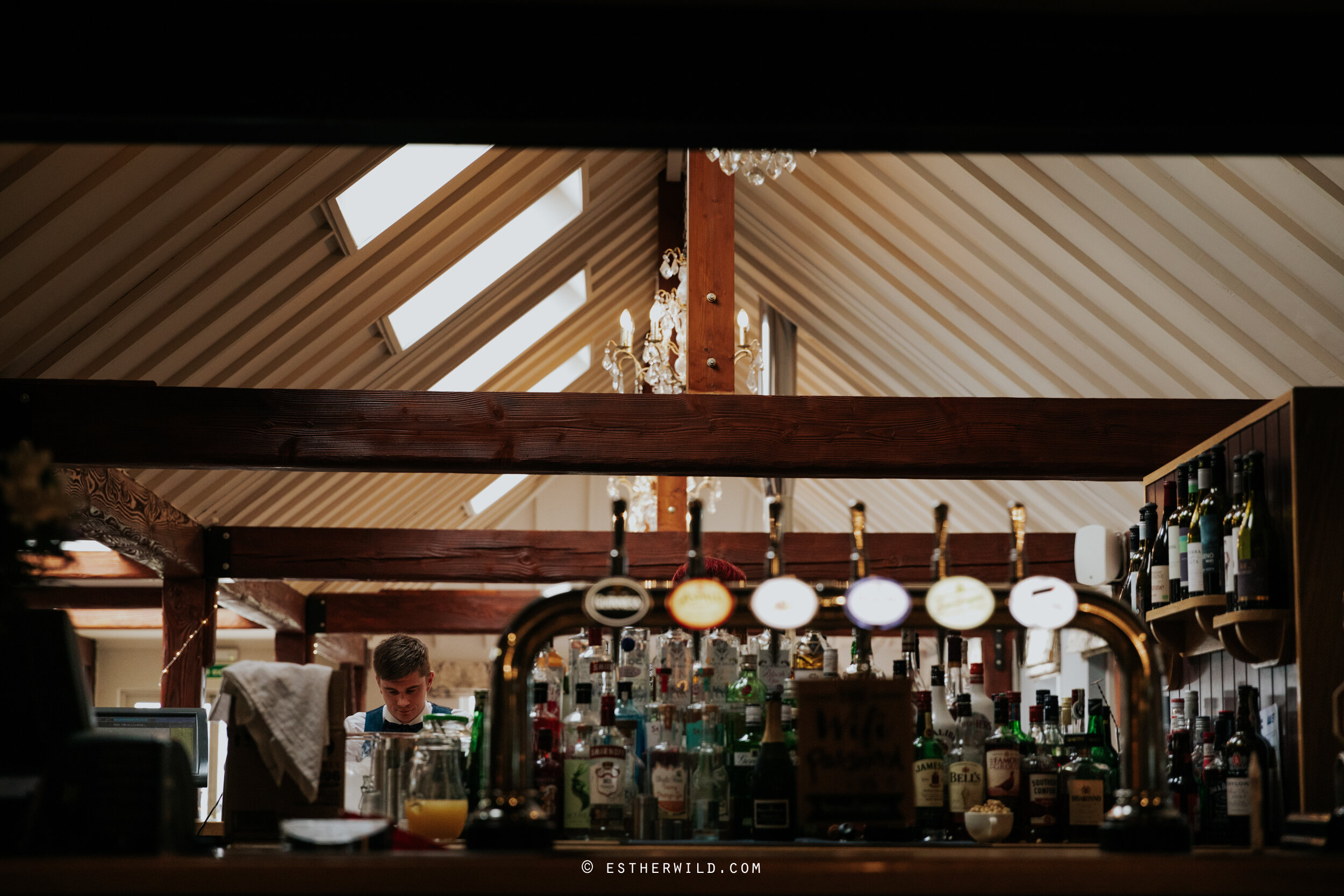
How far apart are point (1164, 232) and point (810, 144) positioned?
2.96 meters

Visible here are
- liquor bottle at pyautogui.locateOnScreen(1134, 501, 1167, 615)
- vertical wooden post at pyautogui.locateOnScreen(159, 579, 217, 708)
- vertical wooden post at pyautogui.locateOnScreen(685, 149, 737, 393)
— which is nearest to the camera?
liquor bottle at pyautogui.locateOnScreen(1134, 501, 1167, 615)

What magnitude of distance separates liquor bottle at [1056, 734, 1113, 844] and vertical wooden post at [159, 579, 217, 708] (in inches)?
220

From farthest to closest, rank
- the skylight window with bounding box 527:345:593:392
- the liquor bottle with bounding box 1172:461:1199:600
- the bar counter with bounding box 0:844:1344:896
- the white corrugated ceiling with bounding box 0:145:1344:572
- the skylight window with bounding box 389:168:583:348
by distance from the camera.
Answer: the skylight window with bounding box 527:345:593:392, the skylight window with bounding box 389:168:583:348, the white corrugated ceiling with bounding box 0:145:1344:572, the liquor bottle with bounding box 1172:461:1199:600, the bar counter with bounding box 0:844:1344:896

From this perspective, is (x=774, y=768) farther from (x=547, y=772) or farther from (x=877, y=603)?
(x=877, y=603)

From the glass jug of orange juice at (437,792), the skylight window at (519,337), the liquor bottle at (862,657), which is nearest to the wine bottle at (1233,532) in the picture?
the liquor bottle at (862,657)

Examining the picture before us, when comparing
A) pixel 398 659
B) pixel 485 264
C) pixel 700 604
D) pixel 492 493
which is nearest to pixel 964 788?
pixel 700 604

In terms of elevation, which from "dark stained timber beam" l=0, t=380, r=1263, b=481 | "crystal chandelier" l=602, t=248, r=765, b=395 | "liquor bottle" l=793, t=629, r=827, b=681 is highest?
"crystal chandelier" l=602, t=248, r=765, b=395

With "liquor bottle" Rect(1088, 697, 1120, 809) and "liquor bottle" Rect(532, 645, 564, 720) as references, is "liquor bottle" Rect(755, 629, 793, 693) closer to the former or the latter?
"liquor bottle" Rect(532, 645, 564, 720)

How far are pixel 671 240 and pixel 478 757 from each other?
20.3 feet

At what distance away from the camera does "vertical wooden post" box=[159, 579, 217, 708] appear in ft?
22.2

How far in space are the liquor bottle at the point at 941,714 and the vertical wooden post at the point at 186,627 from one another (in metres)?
5.32

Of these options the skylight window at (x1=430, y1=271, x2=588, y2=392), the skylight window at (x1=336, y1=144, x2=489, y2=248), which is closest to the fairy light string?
the skylight window at (x1=430, y1=271, x2=588, y2=392)

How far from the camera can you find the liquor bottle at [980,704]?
8.36 feet

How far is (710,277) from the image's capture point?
6.14 m
